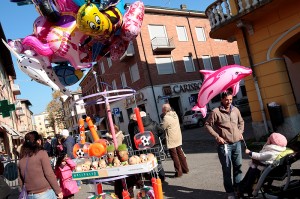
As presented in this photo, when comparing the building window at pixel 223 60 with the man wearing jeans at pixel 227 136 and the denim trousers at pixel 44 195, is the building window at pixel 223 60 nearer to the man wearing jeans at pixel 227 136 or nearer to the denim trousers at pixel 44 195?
the man wearing jeans at pixel 227 136

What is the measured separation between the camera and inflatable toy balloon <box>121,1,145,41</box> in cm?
425

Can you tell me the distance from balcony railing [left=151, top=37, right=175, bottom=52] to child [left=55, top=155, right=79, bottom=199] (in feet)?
69.1

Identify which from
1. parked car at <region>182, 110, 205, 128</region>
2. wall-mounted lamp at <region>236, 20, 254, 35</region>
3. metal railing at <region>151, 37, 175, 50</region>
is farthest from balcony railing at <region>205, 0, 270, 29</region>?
metal railing at <region>151, 37, 175, 50</region>

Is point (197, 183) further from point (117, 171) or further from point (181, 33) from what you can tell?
point (181, 33)

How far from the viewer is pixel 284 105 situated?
388 inches

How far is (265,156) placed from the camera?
440cm

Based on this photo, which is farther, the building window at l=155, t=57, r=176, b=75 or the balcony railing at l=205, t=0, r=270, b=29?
the building window at l=155, t=57, r=176, b=75

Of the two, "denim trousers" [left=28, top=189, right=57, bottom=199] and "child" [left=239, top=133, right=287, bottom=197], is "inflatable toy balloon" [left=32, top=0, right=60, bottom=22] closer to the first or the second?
"denim trousers" [left=28, top=189, right=57, bottom=199]

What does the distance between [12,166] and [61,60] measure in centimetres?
456

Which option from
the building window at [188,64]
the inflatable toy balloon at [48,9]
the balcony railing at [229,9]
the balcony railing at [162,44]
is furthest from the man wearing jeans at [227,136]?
the building window at [188,64]

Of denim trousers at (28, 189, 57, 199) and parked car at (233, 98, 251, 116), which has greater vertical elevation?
parked car at (233, 98, 251, 116)

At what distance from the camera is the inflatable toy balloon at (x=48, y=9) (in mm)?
4059

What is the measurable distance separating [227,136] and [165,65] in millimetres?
22505

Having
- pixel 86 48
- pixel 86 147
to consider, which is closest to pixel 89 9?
pixel 86 48
